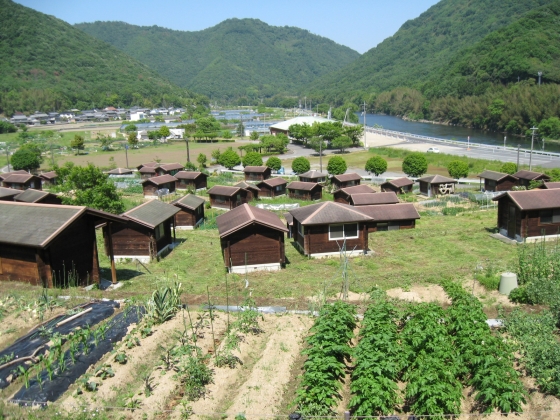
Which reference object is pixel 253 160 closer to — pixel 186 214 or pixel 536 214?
pixel 186 214

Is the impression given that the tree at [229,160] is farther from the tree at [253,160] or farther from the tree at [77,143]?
the tree at [77,143]

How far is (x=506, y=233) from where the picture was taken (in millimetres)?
22609

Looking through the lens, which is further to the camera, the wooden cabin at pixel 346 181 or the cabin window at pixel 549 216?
the wooden cabin at pixel 346 181

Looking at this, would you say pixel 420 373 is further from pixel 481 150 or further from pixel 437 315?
pixel 481 150

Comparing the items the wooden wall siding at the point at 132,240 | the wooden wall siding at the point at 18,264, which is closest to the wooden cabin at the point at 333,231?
the wooden wall siding at the point at 132,240

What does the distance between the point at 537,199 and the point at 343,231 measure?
8.55 metres

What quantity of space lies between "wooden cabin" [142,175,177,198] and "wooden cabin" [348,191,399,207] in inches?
632

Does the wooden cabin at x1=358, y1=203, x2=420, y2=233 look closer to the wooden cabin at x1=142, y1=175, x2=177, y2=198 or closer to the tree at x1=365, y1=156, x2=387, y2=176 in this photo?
the wooden cabin at x1=142, y1=175, x2=177, y2=198

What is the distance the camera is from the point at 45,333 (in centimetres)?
991

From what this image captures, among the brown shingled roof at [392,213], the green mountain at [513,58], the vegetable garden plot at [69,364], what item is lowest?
the brown shingled roof at [392,213]

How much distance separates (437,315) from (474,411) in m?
2.56

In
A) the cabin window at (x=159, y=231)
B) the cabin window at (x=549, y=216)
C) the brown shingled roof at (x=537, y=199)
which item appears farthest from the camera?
the cabin window at (x=549, y=216)

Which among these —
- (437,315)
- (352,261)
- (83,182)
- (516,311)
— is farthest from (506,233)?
(83,182)

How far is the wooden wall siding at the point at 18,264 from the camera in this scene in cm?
1355
